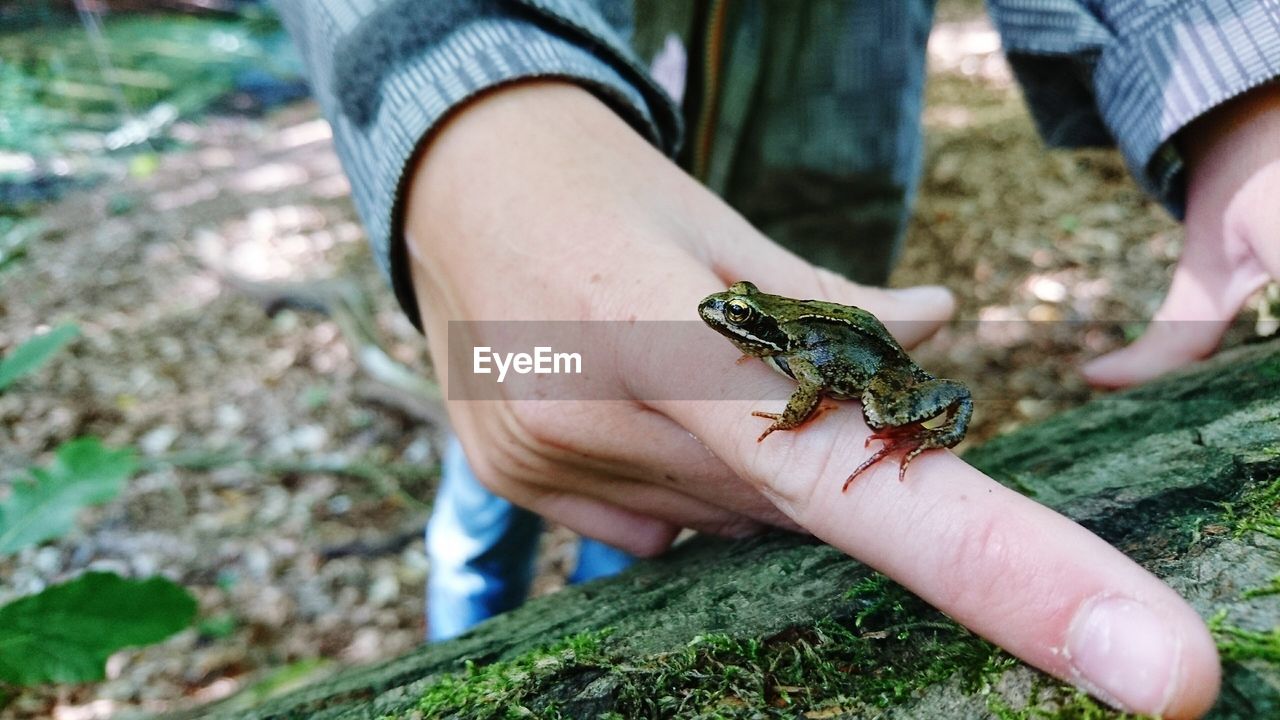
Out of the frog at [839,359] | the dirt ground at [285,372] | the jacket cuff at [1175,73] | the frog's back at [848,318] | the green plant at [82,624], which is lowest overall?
the dirt ground at [285,372]

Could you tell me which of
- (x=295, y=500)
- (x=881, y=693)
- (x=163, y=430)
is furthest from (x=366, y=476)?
(x=881, y=693)

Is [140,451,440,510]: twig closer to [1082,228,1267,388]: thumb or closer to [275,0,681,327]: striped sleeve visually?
[275,0,681,327]: striped sleeve

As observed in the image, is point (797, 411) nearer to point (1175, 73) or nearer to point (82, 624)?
point (1175, 73)

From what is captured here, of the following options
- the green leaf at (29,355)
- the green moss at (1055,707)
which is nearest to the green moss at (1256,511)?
the green moss at (1055,707)

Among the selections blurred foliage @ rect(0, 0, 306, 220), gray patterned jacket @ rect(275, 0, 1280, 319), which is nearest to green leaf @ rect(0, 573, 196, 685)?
gray patterned jacket @ rect(275, 0, 1280, 319)

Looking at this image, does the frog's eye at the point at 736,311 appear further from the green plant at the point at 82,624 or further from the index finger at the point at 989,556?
the green plant at the point at 82,624

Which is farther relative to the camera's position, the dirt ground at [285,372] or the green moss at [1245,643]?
the dirt ground at [285,372]

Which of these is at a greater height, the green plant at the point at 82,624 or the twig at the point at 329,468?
the green plant at the point at 82,624
